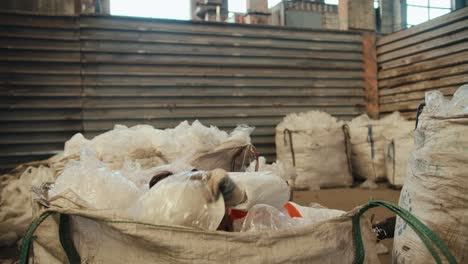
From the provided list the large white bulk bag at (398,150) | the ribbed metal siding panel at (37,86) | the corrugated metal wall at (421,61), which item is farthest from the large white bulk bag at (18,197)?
the corrugated metal wall at (421,61)

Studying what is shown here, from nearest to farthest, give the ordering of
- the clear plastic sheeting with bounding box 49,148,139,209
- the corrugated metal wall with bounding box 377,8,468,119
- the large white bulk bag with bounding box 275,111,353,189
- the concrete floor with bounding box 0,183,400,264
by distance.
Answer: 1. the clear plastic sheeting with bounding box 49,148,139,209
2. the concrete floor with bounding box 0,183,400,264
3. the corrugated metal wall with bounding box 377,8,468,119
4. the large white bulk bag with bounding box 275,111,353,189

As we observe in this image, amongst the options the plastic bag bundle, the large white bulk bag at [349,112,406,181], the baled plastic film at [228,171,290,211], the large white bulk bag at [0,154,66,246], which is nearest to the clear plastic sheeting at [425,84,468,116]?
the baled plastic film at [228,171,290,211]

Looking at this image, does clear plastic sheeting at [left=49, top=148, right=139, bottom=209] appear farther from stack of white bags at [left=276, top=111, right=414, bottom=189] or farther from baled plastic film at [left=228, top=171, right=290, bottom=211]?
stack of white bags at [left=276, top=111, right=414, bottom=189]

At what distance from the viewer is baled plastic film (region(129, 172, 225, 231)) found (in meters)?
0.83

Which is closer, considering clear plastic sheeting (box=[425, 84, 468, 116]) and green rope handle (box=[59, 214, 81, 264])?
green rope handle (box=[59, 214, 81, 264])

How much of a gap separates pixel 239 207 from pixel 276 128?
3.41 meters

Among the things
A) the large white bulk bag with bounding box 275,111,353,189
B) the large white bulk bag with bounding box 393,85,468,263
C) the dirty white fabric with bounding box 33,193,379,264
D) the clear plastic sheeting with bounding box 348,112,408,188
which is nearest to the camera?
the dirty white fabric with bounding box 33,193,379,264

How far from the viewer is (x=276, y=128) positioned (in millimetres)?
4320

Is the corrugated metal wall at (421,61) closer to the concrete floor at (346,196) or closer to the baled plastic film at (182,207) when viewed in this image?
the concrete floor at (346,196)

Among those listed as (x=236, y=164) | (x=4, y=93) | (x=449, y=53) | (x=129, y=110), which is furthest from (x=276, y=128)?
(x=4, y=93)

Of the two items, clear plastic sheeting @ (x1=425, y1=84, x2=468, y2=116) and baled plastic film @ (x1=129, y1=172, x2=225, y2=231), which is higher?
clear plastic sheeting @ (x1=425, y1=84, x2=468, y2=116)

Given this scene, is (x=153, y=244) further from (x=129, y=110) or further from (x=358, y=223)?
(x=129, y=110)

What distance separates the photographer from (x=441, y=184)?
1.33 m

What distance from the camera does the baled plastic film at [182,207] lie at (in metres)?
0.83
